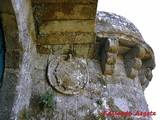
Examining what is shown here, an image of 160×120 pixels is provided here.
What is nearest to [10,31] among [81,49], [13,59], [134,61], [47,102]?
[13,59]

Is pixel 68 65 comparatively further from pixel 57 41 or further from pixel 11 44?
pixel 11 44

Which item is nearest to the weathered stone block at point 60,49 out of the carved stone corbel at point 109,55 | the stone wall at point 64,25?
the stone wall at point 64,25

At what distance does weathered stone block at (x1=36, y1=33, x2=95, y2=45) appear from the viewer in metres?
4.12

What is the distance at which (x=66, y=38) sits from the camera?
418 cm

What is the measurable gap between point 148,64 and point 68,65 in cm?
144

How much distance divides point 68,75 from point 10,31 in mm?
1072

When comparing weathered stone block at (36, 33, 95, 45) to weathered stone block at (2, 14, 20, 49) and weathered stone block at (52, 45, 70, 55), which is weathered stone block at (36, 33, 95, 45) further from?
weathered stone block at (2, 14, 20, 49)

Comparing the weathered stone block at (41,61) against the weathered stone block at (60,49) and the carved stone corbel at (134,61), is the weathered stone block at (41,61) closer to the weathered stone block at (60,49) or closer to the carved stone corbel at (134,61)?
the weathered stone block at (60,49)

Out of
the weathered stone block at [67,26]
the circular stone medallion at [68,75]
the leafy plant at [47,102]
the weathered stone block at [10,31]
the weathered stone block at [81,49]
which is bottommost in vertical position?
the leafy plant at [47,102]

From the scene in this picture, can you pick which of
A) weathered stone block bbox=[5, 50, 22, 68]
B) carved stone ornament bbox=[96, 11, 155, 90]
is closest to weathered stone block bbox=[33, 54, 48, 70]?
weathered stone block bbox=[5, 50, 22, 68]

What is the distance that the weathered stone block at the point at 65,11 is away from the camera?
3891 millimetres

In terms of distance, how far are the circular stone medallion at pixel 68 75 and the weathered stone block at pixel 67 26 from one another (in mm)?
430

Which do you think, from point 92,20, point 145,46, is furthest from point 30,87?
point 145,46

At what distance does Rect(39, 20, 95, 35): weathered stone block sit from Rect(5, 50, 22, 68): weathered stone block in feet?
2.12
